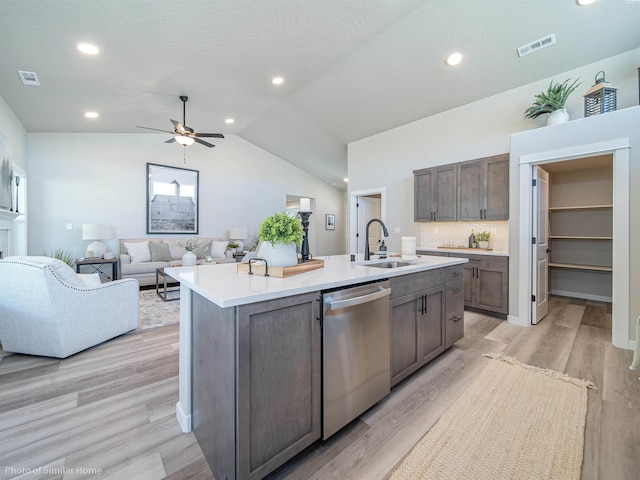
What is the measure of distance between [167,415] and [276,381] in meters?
1.01

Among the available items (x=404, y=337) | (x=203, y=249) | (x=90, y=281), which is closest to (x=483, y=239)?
(x=404, y=337)

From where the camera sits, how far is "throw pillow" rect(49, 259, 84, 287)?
2305 mm

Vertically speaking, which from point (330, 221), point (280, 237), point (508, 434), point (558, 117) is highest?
point (558, 117)

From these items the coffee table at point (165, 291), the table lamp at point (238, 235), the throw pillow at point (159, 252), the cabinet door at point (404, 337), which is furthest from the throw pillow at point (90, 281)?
the table lamp at point (238, 235)

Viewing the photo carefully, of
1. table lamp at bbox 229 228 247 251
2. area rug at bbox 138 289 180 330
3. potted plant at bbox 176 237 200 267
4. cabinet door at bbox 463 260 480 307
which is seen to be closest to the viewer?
area rug at bbox 138 289 180 330

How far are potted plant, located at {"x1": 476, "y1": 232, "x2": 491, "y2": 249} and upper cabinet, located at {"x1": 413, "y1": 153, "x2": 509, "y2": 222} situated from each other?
391 millimetres

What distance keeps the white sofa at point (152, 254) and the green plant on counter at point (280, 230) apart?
4405mm

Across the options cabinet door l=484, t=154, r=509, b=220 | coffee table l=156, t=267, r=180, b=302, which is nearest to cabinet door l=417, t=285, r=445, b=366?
cabinet door l=484, t=154, r=509, b=220

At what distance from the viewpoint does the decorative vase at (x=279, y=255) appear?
1643mm

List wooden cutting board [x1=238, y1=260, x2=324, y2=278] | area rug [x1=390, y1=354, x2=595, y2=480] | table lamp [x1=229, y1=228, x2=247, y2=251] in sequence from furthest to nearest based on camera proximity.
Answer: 1. table lamp [x1=229, y1=228, x2=247, y2=251]
2. wooden cutting board [x1=238, y1=260, x2=324, y2=278]
3. area rug [x1=390, y1=354, x2=595, y2=480]

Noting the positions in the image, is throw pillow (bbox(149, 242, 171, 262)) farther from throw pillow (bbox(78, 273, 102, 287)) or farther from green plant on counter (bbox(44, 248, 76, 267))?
throw pillow (bbox(78, 273, 102, 287))

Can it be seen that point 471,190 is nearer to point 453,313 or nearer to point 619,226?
point 619,226

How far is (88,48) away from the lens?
264 centimetres

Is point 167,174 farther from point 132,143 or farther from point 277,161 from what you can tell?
point 277,161
